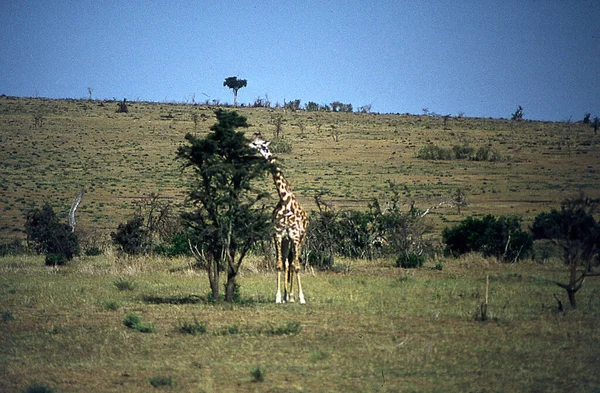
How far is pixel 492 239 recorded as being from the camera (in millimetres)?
24766

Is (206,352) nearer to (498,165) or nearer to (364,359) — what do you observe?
(364,359)

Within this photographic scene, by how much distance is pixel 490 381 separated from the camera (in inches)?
380

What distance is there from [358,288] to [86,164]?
48.8m

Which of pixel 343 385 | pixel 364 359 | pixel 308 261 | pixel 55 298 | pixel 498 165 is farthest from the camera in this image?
pixel 498 165

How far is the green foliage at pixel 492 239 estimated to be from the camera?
24.3 metres

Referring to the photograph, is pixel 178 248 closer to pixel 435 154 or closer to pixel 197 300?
pixel 197 300

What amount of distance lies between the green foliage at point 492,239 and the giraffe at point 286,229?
9.81m

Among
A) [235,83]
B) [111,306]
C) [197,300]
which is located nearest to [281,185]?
[197,300]

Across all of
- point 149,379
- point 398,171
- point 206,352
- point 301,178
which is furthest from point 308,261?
→ point 398,171

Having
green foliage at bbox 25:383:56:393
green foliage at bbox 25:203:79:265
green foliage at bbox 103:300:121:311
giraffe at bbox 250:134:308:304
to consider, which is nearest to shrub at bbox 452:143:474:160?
green foliage at bbox 25:203:79:265

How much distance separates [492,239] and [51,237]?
15366 mm

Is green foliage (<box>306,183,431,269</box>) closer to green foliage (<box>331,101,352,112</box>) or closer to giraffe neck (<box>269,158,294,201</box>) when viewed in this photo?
giraffe neck (<box>269,158,294,201</box>)

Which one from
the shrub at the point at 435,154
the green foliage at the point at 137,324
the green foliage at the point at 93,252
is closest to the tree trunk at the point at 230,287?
the green foliage at the point at 137,324

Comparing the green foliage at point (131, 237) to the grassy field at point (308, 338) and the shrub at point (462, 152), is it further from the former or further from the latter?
the shrub at point (462, 152)
